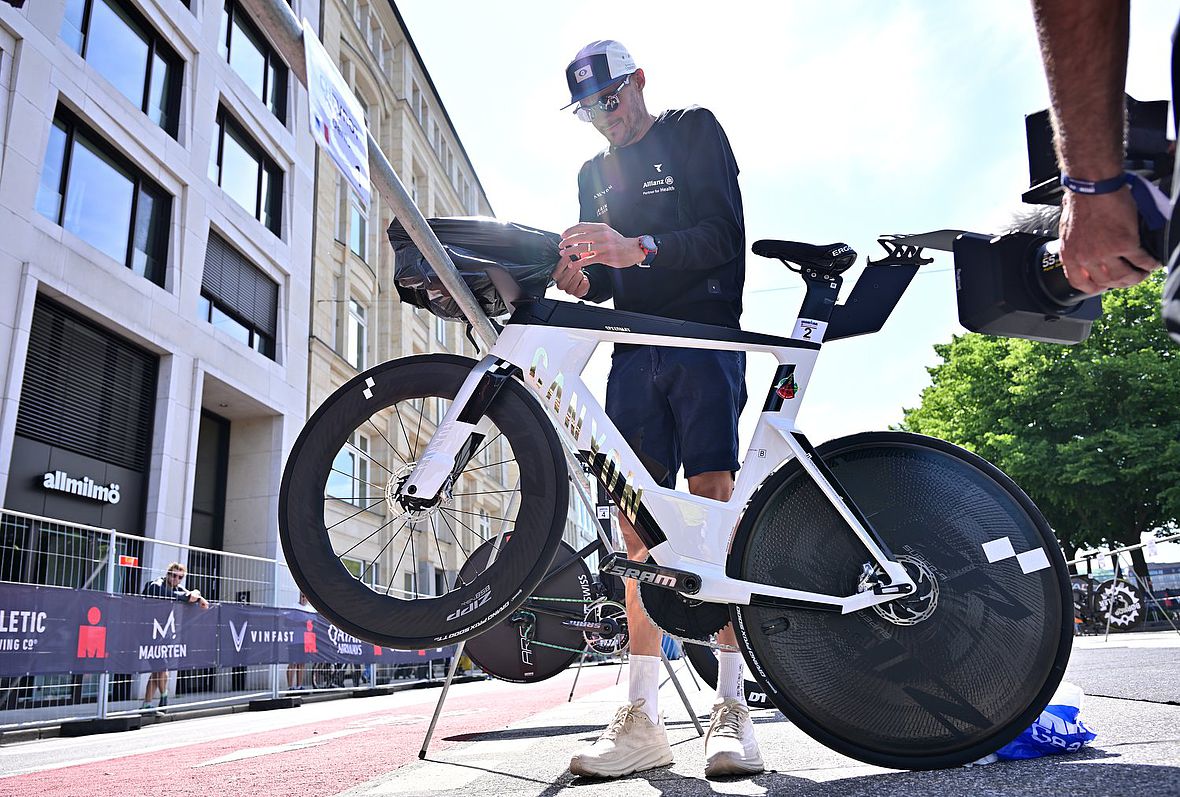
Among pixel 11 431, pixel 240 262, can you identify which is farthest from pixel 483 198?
pixel 11 431

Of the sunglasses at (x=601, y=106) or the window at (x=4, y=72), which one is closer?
the sunglasses at (x=601, y=106)

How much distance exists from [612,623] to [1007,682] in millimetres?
3428

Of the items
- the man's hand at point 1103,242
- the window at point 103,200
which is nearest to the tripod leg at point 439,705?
the man's hand at point 1103,242

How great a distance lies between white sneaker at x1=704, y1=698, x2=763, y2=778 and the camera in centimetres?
234

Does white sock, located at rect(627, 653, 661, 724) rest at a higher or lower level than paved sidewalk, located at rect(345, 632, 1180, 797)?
higher

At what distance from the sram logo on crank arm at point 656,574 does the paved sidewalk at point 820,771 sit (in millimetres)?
485

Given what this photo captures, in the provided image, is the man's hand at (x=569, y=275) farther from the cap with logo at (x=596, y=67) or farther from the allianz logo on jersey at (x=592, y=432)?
the cap with logo at (x=596, y=67)

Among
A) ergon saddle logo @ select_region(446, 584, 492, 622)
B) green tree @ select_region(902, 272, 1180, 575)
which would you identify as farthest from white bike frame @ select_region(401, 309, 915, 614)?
green tree @ select_region(902, 272, 1180, 575)

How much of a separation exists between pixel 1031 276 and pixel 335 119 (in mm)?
1717

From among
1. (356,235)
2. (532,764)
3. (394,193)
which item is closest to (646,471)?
(394,193)

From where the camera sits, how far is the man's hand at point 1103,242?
49.9 inches

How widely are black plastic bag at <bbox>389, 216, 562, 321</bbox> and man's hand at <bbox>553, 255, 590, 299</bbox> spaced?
0.02m

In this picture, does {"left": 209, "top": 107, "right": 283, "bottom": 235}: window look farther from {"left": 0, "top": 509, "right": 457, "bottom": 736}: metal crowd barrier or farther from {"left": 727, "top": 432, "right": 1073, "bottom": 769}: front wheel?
{"left": 727, "top": 432, "right": 1073, "bottom": 769}: front wheel

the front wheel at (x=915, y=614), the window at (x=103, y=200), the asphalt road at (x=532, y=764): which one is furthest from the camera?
the window at (x=103, y=200)
